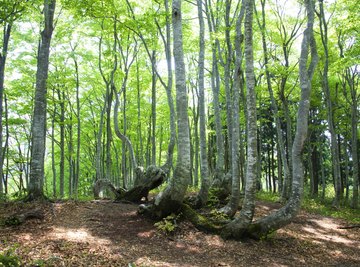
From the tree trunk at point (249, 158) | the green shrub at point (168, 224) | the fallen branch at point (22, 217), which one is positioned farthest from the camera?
the green shrub at point (168, 224)

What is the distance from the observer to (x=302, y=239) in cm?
864

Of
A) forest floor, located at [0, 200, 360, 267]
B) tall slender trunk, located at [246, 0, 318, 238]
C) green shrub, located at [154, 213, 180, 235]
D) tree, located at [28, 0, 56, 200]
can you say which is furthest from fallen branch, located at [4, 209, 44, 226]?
tall slender trunk, located at [246, 0, 318, 238]

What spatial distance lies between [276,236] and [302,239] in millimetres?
878

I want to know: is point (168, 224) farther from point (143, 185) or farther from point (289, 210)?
point (143, 185)

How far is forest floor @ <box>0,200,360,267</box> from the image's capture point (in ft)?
18.6

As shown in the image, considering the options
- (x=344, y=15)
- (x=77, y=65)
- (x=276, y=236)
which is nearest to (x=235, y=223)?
(x=276, y=236)

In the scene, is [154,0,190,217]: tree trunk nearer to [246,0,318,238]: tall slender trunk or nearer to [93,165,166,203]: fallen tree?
[246,0,318,238]: tall slender trunk

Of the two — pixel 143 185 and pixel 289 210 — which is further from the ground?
pixel 143 185

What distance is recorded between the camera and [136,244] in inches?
272

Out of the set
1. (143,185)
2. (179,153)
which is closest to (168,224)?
(179,153)

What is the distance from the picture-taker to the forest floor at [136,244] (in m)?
5.68

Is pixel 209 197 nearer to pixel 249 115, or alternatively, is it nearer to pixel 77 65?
pixel 249 115

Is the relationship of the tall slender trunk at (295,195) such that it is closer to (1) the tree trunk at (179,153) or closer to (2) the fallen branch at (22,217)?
(1) the tree trunk at (179,153)

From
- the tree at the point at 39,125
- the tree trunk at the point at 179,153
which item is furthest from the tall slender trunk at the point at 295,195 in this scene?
the tree at the point at 39,125
